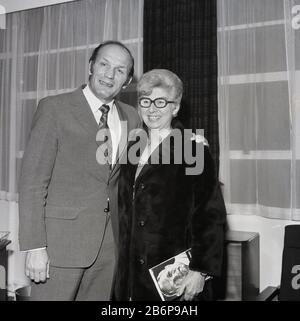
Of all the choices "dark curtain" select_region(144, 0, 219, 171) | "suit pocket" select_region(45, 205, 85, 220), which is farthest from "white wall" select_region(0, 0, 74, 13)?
"suit pocket" select_region(45, 205, 85, 220)

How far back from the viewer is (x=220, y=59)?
2652 mm

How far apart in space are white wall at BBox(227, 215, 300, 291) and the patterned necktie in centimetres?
137

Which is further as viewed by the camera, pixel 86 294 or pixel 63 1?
pixel 63 1

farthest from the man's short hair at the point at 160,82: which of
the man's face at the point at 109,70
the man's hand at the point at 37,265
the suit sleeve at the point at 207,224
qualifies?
the man's hand at the point at 37,265

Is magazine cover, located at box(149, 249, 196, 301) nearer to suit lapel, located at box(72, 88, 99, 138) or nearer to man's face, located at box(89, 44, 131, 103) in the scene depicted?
suit lapel, located at box(72, 88, 99, 138)

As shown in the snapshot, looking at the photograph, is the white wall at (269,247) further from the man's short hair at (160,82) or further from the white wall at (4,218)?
the white wall at (4,218)

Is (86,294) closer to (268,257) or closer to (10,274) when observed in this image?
(268,257)

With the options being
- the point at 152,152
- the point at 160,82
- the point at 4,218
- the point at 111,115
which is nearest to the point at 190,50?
the point at 111,115

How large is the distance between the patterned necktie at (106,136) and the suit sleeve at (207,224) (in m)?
0.42

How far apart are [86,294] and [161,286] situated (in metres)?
0.38

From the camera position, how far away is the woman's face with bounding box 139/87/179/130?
1.54 m

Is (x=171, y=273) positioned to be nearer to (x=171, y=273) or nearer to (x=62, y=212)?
(x=171, y=273)
